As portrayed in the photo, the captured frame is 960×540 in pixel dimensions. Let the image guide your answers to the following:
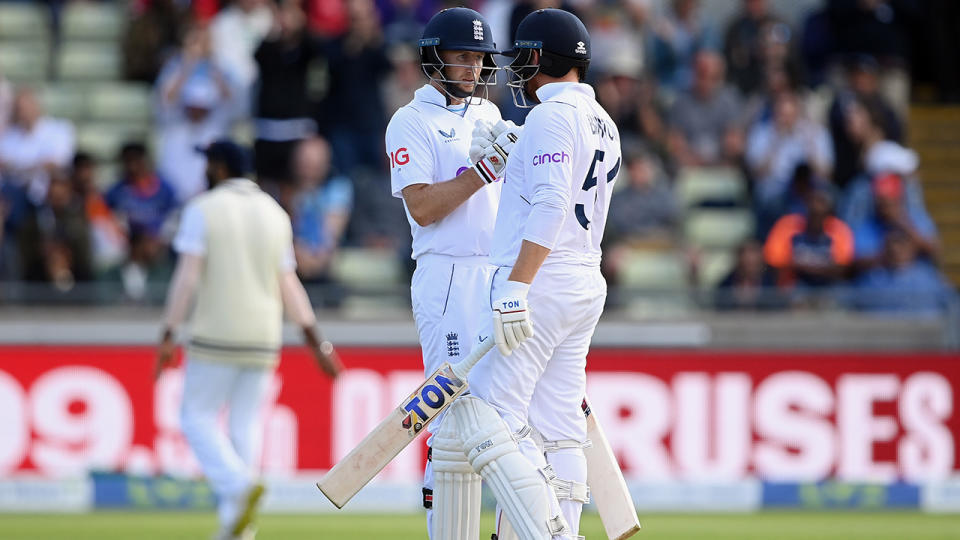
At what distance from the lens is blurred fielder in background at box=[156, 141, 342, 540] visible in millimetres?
7793

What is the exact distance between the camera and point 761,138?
1280 centimetres

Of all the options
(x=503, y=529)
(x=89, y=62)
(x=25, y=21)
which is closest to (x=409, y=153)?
(x=503, y=529)

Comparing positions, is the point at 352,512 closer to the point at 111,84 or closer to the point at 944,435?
the point at 944,435

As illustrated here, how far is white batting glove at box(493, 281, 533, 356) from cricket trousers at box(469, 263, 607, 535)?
120 millimetres

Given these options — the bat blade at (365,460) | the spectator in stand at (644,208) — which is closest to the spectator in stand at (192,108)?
the spectator in stand at (644,208)

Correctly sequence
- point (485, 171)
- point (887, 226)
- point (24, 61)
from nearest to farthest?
point (485, 171), point (887, 226), point (24, 61)

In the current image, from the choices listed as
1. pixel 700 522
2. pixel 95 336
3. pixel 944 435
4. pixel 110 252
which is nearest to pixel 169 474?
pixel 95 336

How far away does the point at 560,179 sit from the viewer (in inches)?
217

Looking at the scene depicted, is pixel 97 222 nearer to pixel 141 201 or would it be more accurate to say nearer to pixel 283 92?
pixel 141 201

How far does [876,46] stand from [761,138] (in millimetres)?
1548

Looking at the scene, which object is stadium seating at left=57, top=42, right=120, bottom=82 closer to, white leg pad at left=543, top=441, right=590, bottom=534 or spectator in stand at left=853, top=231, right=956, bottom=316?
spectator in stand at left=853, top=231, right=956, bottom=316

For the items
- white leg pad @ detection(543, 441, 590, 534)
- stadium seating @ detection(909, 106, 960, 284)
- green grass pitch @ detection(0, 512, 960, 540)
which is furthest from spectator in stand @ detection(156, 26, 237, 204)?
white leg pad @ detection(543, 441, 590, 534)

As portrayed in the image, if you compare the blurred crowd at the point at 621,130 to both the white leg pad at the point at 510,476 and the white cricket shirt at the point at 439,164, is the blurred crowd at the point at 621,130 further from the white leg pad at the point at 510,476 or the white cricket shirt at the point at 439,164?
the white leg pad at the point at 510,476

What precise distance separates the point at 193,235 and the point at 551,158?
9.85 feet
